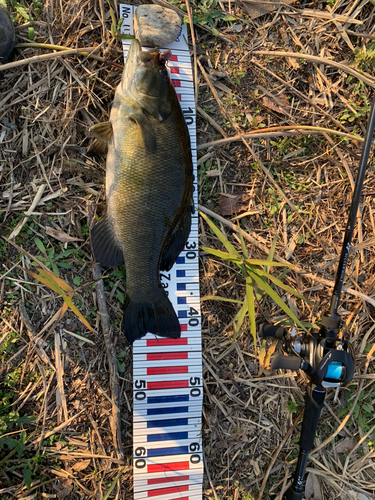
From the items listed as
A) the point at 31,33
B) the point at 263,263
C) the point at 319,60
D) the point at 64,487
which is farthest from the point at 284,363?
the point at 31,33

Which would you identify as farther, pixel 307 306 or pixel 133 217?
pixel 307 306

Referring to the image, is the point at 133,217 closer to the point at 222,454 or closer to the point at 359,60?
the point at 222,454

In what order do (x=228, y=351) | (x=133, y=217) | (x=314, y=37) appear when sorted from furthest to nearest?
(x=314, y=37)
(x=228, y=351)
(x=133, y=217)

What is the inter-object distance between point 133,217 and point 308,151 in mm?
1791

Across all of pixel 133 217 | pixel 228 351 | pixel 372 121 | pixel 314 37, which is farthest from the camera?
pixel 314 37

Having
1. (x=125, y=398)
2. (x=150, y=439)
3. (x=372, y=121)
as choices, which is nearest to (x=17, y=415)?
(x=125, y=398)

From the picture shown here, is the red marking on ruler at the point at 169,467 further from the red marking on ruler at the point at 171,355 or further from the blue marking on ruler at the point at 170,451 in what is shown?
the red marking on ruler at the point at 171,355

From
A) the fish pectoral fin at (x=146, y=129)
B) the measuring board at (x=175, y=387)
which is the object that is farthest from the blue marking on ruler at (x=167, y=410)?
the fish pectoral fin at (x=146, y=129)

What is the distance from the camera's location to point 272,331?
9.01 feet

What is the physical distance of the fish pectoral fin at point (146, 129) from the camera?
2.30 metres

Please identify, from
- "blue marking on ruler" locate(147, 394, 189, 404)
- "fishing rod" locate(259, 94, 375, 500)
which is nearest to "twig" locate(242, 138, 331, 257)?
"fishing rod" locate(259, 94, 375, 500)

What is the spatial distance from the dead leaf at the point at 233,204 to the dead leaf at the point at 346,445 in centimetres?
228

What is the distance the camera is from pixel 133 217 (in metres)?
2.38

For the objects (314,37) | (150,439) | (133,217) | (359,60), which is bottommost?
(150,439)
